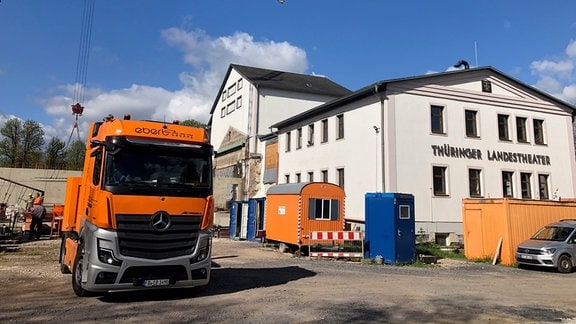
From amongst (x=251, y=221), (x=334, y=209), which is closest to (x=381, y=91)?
(x=334, y=209)

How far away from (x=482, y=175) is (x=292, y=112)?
19367 mm

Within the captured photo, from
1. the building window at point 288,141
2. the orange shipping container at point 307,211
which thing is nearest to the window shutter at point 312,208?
the orange shipping container at point 307,211

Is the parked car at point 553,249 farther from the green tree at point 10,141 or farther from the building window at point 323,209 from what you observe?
the green tree at point 10,141

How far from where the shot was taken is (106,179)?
7.87 metres

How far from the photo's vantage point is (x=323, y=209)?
60.3 feet

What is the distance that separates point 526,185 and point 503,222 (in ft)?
36.6

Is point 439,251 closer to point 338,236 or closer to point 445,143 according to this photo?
point 338,236

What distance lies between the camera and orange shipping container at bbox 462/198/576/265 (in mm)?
16844

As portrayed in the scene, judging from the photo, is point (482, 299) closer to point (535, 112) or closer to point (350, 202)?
point (350, 202)

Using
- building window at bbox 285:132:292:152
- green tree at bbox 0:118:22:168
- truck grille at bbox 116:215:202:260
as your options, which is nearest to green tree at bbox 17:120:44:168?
green tree at bbox 0:118:22:168

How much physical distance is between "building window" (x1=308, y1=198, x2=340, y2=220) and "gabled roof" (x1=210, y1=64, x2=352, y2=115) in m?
22.2

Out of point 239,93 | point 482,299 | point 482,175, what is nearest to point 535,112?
point 482,175

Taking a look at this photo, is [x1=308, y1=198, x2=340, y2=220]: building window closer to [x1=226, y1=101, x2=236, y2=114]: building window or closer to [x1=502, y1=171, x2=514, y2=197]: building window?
[x1=502, y1=171, x2=514, y2=197]: building window

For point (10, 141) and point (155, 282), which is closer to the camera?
point (155, 282)
